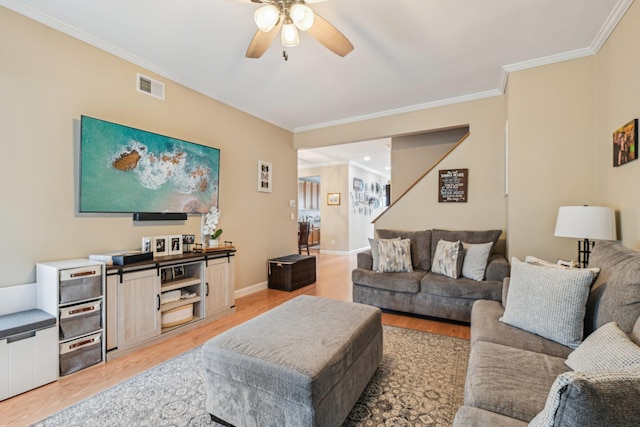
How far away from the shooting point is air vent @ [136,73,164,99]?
9.45 ft

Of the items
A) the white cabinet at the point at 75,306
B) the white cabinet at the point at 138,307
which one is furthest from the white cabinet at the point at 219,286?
the white cabinet at the point at 75,306

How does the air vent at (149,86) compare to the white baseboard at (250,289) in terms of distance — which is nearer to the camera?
the air vent at (149,86)

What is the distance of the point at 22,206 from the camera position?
2.14 meters

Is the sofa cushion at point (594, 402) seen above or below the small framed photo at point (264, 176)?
below

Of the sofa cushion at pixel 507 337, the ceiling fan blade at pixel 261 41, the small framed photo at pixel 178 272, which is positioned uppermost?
the ceiling fan blade at pixel 261 41

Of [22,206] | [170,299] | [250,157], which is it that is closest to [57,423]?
[170,299]

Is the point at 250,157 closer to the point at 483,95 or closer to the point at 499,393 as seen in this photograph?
the point at 483,95

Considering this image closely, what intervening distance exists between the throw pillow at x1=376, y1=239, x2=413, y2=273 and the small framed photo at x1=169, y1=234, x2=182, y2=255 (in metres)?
2.26

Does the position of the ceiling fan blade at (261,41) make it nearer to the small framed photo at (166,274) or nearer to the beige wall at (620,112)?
the small framed photo at (166,274)

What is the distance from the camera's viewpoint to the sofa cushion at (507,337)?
1.54 metres

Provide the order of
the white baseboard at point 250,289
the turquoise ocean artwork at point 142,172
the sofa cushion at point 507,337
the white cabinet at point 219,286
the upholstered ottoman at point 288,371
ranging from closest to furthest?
the upholstered ottoman at point 288,371 → the sofa cushion at point 507,337 → the turquoise ocean artwork at point 142,172 → the white cabinet at point 219,286 → the white baseboard at point 250,289

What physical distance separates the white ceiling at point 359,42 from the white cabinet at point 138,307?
2.05 meters

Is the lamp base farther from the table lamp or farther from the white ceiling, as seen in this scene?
the white ceiling

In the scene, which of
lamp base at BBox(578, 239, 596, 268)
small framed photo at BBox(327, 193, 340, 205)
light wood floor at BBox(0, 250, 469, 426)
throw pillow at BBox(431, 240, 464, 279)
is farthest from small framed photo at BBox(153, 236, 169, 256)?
small framed photo at BBox(327, 193, 340, 205)
